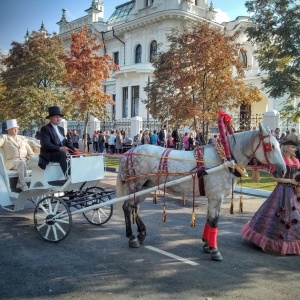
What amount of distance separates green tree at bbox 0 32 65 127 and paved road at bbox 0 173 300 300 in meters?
19.3

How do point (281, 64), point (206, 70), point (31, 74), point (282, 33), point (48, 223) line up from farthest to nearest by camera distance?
1. point (31, 74)
2. point (281, 64)
3. point (282, 33)
4. point (206, 70)
5. point (48, 223)

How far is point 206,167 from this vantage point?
5.71 meters

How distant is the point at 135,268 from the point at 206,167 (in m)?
1.85

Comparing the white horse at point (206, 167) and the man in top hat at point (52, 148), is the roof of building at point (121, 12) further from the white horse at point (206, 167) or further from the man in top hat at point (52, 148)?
the white horse at point (206, 167)

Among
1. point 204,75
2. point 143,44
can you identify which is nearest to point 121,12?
point 143,44

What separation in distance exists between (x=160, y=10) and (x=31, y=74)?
580 inches

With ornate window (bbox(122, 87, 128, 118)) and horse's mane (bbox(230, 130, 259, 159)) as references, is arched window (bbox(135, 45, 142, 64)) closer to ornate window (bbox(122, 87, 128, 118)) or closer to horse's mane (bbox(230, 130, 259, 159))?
ornate window (bbox(122, 87, 128, 118))

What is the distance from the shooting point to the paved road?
14.7ft

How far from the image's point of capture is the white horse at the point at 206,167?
5516 millimetres

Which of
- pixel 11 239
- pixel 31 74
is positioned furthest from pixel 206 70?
pixel 31 74

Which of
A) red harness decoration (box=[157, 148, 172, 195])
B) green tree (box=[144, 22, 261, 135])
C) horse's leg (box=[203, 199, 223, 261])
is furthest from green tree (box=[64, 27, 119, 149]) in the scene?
horse's leg (box=[203, 199, 223, 261])

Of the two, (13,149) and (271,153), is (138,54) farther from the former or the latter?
(271,153)

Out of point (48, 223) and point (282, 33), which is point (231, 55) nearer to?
point (282, 33)

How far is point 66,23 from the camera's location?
4706 centimetres
